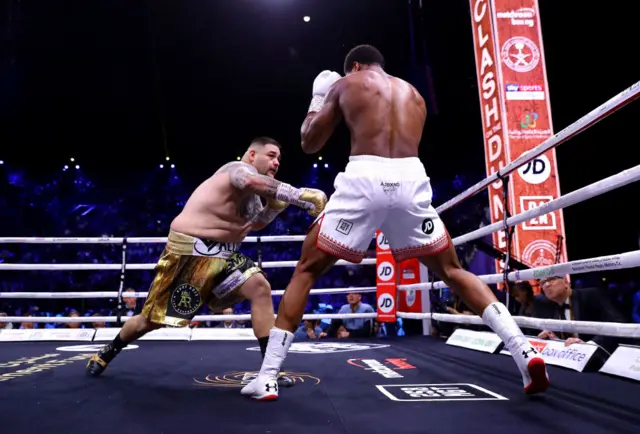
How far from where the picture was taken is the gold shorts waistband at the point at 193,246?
6.88ft

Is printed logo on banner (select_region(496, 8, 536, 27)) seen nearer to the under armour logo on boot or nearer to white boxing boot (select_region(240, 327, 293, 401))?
white boxing boot (select_region(240, 327, 293, 401))

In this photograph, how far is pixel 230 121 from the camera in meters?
11.4

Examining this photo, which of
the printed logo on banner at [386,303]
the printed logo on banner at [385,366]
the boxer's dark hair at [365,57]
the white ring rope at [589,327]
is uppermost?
the boxer's dark hair at [365,57]

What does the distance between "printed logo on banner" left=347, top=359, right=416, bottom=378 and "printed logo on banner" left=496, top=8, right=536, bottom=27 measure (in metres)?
4.34

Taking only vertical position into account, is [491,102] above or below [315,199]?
above

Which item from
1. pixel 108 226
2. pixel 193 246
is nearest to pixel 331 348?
pixel 193 246

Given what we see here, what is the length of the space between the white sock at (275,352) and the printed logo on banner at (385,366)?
538 millimetres

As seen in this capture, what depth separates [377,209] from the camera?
161 centimetres

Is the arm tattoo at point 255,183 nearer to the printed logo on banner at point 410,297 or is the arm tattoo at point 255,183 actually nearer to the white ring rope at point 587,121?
the white ring rope at point 587,121

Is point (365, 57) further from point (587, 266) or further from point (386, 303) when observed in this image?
point (386, 303)

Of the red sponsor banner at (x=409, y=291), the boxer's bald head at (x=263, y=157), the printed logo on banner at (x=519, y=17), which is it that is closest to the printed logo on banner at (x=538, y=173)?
the printed logo on banner at (x=519, y=17)

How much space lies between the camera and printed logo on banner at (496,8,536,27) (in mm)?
5234

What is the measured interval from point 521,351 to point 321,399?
66 cm

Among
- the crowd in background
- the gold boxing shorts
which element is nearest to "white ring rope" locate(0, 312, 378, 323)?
the gold boxing shorts
